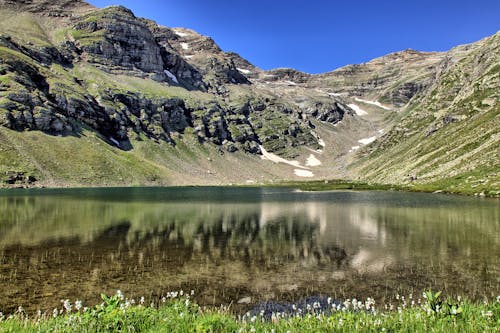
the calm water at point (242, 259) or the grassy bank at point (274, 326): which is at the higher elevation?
the grassy bank at point (274, 326)

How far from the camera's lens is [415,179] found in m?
148

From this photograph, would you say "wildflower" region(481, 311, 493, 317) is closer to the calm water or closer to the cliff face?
the calm water

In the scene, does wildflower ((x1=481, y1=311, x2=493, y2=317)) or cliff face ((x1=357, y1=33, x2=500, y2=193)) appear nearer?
wildflower ((x1=481, y1=311, x2=493, y2=317))

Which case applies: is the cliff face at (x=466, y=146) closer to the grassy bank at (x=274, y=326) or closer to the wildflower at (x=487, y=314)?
the wildflower at (x=487, y=314)

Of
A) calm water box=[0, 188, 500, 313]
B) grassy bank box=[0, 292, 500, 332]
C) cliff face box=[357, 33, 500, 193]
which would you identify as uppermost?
cliff face box=[357, 33, 500, 193]

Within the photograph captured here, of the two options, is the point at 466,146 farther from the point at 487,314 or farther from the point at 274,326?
the point at 274,326

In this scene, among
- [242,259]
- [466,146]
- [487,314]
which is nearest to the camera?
[487,314]

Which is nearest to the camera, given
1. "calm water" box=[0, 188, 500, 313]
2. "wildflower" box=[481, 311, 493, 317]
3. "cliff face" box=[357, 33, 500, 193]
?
"wildflower" box=[481, 311, 493, 317]

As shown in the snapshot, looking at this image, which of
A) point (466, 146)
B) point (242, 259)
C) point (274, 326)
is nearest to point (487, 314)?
point (274, 326)

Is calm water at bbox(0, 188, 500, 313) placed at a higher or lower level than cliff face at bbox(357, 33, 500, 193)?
lower

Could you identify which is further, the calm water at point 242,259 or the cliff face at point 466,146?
the cliff face at point 466,146

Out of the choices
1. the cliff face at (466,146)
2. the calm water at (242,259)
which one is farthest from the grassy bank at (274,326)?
the cliff face at (466,146)

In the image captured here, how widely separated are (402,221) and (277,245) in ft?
84.3

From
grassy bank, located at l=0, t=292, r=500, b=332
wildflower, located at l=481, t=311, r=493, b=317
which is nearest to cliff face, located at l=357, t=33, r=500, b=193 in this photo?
wildflower, located at l=481, t=311, r=493, b=317
